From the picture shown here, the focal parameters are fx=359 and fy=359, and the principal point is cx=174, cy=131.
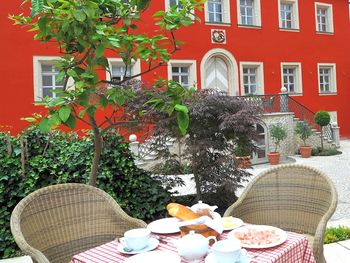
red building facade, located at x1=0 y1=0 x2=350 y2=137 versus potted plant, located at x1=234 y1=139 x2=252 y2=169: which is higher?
red building facade, located at x1=0 y1=0 x2=350 y2=137

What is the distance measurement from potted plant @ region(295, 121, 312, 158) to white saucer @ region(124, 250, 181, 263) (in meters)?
12.0

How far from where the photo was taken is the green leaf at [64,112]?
2.32m

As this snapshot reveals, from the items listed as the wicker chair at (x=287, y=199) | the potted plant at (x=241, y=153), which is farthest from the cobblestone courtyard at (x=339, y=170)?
the wicker chair at (x=287, y=199)

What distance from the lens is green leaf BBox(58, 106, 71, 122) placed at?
91.3 inches

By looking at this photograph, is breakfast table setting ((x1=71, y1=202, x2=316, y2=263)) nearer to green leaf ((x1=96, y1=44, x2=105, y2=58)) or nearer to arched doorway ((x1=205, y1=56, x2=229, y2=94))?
green leaf ((x1=96, y1=44, x2=105, y2=58))

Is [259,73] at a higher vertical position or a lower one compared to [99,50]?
higher

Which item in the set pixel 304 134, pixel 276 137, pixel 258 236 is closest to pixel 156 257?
pixel 258 236

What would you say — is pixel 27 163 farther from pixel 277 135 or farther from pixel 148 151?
pixel 277 135

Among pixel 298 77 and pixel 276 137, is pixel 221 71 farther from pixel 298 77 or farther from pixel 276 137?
pixel 298 77

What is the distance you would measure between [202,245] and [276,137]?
36.6 ft

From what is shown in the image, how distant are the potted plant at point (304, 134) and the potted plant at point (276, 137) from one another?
793 millimetres

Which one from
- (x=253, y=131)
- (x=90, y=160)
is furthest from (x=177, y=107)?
(x=253, y=131)

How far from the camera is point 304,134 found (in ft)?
42.7

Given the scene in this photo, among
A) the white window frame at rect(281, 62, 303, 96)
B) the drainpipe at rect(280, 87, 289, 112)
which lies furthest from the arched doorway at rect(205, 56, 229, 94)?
the white window frame at rect(281, 62, 303, 96)
